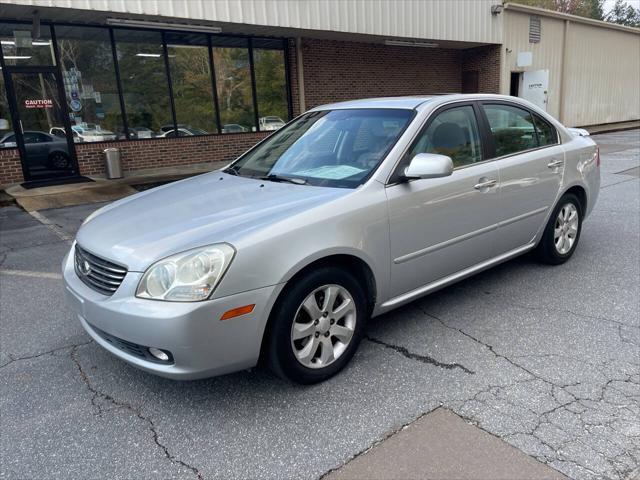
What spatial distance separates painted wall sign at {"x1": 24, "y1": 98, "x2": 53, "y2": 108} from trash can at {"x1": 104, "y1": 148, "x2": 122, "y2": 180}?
4.69 ft

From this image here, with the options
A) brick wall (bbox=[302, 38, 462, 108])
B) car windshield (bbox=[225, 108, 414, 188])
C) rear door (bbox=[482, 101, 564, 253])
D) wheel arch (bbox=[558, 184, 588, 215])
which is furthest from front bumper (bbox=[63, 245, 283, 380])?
brick wall (bbox=[302, 38, 462, 108])

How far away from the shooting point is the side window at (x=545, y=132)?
4488 mm

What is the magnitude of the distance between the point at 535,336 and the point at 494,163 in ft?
4.41

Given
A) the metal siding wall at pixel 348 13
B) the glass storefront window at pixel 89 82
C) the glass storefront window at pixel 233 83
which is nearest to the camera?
the metal siding wall at pixel 348 13

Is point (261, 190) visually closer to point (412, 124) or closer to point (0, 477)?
point (412, 124)

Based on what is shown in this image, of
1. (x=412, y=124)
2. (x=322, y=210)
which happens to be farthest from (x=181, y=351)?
(x=412, y=124)

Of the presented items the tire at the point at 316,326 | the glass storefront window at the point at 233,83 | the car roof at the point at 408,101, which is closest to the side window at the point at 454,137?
the car roof at the point at 408,101

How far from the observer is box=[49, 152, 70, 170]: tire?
11.0m

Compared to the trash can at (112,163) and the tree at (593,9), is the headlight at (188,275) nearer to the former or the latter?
the trash can at (112,163)

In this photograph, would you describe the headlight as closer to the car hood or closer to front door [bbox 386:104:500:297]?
the car hood

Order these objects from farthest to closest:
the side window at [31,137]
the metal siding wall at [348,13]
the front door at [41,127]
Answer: the side window at [31,137] → the front door at [41,127] → the metal siding wall at [348,13]

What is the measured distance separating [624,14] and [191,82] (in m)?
58.8

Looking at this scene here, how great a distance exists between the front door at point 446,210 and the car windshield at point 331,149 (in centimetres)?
22

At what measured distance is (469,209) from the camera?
366 centimetres
